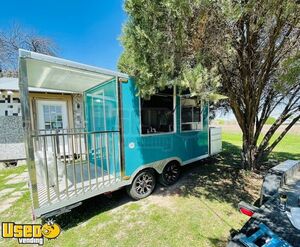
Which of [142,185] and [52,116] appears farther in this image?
[52,116]

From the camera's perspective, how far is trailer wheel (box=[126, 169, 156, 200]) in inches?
156

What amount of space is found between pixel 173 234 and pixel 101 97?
332cm

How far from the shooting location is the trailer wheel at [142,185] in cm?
396

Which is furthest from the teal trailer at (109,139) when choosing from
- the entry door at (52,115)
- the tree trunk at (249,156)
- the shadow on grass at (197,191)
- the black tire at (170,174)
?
the entry door at (52,115)

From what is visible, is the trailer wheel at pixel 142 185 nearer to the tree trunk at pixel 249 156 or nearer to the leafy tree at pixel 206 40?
the leafy tree at pixel 206 40

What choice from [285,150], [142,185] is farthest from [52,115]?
[285,150]

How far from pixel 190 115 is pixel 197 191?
2189mm

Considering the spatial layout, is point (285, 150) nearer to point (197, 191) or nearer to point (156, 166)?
point (197, 191)

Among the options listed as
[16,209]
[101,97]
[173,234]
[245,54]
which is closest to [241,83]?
[245,54]

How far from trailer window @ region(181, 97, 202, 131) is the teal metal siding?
224 mm

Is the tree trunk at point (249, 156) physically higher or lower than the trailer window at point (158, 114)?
lower

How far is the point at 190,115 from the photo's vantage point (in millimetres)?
5387

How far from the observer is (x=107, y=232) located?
3.02m

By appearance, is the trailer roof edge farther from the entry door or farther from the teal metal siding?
the entry door
